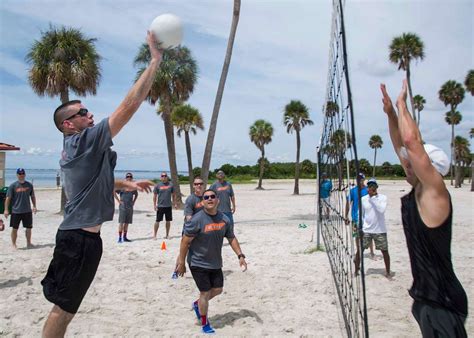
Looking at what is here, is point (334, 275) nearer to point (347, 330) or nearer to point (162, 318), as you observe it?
point (347, 330)

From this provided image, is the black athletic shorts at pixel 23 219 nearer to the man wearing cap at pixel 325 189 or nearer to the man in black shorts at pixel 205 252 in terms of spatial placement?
the man in black shorts at pixel 205 252

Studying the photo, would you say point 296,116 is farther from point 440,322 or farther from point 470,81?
point 440,322

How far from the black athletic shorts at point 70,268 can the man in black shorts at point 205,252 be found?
1.81m

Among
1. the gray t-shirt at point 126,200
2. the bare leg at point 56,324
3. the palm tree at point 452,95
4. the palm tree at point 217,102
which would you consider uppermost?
the palm tree at point 452,95

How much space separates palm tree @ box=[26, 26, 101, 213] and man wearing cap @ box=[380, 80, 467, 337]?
13670 mm

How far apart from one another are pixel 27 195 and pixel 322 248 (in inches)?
236

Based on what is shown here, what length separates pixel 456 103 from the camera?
133 ft

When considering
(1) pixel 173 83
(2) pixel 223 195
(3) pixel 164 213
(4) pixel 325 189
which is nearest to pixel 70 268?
(2) pixel 223 195

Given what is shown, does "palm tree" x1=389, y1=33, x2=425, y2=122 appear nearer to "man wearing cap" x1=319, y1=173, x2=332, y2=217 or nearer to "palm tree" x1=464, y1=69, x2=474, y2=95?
"palm tree" x1=464, y1=69, x2=474, y2=95

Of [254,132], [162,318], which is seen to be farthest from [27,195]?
[254,132]

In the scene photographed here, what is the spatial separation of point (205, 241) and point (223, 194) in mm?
4369

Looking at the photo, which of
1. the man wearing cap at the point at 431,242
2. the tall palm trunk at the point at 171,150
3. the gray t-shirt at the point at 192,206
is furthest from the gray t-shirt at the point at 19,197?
the tall palm trunk at the point at 171,150

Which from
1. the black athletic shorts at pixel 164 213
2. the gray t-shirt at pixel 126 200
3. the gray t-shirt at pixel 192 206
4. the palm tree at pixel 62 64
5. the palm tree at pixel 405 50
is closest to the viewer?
the gray t-shirt at pixel 192 206

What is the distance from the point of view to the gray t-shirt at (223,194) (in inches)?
335
